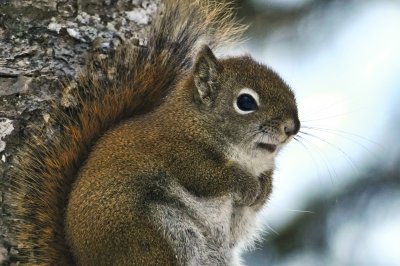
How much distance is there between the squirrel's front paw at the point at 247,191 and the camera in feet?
7.36

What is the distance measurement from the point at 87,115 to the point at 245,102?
17.7 inches

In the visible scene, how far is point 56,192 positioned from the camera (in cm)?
213

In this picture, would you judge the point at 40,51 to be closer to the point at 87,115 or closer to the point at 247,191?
the point at 87,115

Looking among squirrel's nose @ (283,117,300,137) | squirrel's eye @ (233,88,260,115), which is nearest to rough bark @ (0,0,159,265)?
squirrel's eye @ (233,88,260,115)

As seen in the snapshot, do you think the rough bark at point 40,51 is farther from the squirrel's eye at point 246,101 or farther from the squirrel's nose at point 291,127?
the squirrel's nose at point 291,127

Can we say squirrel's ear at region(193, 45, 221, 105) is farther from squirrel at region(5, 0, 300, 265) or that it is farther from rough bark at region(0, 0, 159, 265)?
rough bark at region(0, 0, 159, 265)

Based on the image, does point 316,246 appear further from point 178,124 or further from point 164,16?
point 164,16

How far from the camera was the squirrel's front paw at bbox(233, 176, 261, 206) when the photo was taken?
2244mm

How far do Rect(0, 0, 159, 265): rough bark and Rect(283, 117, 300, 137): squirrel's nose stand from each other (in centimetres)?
50

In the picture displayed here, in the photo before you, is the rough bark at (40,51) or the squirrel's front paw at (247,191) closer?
the rough bark at (40,51)

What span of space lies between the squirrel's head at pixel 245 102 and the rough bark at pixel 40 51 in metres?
0.28

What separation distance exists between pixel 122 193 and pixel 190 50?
1.77 ft

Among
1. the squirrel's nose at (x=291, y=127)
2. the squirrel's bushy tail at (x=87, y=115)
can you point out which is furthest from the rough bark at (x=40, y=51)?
the squirrel's nose at (x=291, y=127)

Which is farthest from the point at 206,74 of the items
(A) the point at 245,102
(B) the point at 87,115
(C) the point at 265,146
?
(B) the point at 87,115
